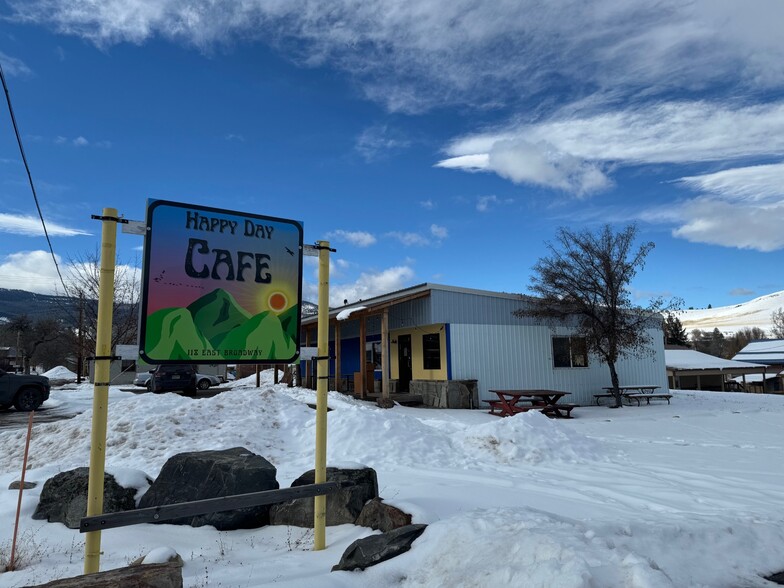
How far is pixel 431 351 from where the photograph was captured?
20594mm

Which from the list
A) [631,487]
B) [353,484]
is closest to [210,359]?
[353,484]

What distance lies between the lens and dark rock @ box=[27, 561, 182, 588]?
2838 millimetres

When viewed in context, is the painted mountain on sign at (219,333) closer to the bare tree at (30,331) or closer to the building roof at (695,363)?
the building roof at (695,363)

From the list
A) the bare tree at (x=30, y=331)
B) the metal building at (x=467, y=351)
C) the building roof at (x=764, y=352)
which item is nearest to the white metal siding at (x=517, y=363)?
the metal building at (x=467, y=351)

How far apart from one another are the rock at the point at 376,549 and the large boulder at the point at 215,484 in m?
1.94

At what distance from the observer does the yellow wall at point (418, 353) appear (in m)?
19.9

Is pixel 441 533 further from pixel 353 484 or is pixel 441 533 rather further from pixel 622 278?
pixel 622 278

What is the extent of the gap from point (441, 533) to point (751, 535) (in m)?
2.35

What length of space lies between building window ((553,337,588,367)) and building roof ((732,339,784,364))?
44.4 m

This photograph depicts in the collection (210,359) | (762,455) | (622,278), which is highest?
(622,278)

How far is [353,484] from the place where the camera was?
5199 millimetres

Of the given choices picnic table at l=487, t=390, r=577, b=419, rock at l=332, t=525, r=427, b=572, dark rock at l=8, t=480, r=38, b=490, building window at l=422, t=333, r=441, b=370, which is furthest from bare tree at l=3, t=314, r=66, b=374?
rock at l=332, t=525, r=427, b=572

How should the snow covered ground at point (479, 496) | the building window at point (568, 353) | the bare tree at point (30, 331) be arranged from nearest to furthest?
the snow covered ground at point (479, 496), the building window at point (568, 353), the bare tree at point (30, 331)

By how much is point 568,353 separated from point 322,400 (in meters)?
19.2
